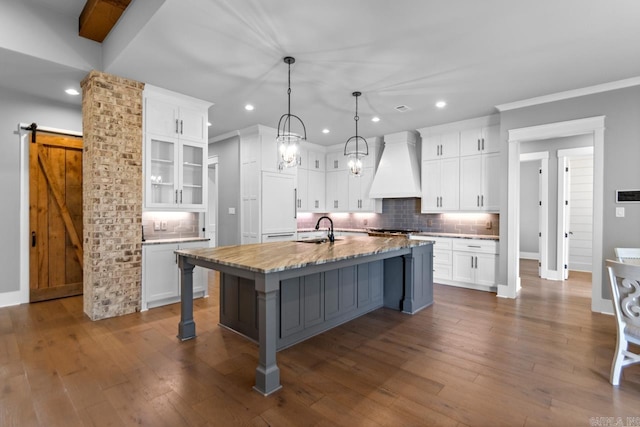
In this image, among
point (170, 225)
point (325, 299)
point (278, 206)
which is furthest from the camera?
point (278, 206)

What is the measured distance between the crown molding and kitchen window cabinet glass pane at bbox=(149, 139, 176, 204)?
473 centimetres

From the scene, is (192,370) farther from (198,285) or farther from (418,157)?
(418,157)

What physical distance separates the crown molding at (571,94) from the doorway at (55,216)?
249 inches

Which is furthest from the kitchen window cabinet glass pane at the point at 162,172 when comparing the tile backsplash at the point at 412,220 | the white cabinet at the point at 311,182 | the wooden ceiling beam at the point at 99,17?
the tile backsplash at the point at 412,220

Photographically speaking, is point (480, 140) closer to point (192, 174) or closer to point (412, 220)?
point (412, 220)

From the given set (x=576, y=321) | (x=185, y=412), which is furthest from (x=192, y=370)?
(x=576, y=321)

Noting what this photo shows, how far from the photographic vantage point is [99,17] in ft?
10.3

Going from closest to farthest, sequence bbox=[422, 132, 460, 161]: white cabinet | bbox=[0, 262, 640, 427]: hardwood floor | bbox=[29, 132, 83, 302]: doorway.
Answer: bbox=[0, 262, 640, 427]: hardwood floor
bbox=[29, 132, 83, 302]: doorway
bbox=[422, 132, 460, 161]: white cabinet

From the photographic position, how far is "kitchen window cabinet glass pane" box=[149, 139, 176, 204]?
413 centimetres

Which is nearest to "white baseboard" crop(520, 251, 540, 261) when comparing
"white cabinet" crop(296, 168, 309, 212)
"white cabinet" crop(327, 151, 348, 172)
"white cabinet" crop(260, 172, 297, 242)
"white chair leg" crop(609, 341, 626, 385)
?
"white cabinet" crop(327, 151, 348, 172)

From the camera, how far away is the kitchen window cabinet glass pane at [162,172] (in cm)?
413

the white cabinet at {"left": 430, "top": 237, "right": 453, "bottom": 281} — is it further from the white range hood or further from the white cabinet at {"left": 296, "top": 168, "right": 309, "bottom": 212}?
the white cabinet at {"left": 296, "top": 168, "right": 309, "bottom": 212}

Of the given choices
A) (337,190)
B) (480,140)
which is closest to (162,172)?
(337,190)

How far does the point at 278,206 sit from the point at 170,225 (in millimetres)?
2037
